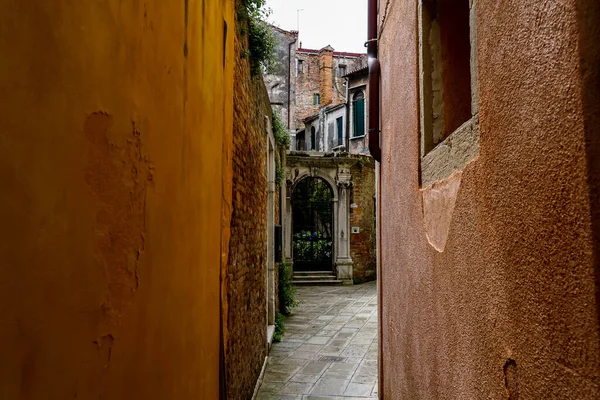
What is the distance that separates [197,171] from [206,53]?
0.70 metres

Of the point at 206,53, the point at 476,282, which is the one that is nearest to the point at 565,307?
the point at 476,282

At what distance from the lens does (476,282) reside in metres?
1.67

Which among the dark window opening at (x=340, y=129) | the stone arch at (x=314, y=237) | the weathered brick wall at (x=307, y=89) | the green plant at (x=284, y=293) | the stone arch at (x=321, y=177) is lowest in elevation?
the green plant at (x=284, y=293)

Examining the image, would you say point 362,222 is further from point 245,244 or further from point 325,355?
point 245,244

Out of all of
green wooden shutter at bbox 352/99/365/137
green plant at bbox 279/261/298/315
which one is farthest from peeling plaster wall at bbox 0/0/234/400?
green wooden shutter at bbox 352/99/365/137

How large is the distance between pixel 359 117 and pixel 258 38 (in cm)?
1785

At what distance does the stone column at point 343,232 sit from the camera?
14625 millimetres

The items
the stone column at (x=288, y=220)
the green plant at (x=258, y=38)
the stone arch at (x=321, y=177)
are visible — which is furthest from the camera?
the stone arch at (x=321, y=177)

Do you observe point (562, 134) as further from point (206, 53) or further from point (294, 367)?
point (294, 367)

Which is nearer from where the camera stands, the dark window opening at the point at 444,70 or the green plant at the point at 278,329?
the dark window opening at the point at 444,70

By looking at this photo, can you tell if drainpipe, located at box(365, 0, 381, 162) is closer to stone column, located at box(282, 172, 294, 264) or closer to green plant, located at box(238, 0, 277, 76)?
green plant, located at box(238, 0, 277, 76)

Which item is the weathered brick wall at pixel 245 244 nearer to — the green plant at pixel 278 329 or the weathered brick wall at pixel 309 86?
the green plant at pixel 278 329

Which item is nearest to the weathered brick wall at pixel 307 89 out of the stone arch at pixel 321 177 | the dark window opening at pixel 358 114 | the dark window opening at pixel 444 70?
the dark window opening at pixel 358 114

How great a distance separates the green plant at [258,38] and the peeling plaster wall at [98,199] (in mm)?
2131
